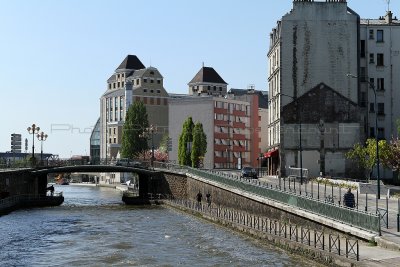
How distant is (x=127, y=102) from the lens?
192750 millimetres

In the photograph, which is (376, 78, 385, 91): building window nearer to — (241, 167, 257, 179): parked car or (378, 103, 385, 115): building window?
(378, 103, 385, 115): building window

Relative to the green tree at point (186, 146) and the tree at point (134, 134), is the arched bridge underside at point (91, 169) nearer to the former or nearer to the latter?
the green tree at point (186, 146)

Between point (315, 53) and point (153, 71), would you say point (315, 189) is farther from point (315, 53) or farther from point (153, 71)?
point (153, 71)

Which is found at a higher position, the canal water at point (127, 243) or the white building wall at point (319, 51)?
the white building wall at point (319, 51)

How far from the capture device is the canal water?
139 ft

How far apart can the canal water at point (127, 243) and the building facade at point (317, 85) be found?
2249cm

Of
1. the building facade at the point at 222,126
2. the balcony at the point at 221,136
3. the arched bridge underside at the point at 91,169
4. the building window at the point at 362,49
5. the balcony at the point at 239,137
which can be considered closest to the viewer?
the building window at the point at 362,49

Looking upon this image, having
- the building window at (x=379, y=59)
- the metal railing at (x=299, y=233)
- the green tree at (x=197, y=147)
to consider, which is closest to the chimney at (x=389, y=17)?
the building window at (x=379, y=59)

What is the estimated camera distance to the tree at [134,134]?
6171 inches

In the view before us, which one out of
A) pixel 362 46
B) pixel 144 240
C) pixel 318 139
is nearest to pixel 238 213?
pixel 144 240

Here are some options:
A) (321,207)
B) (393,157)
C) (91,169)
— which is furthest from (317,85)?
(321,207)

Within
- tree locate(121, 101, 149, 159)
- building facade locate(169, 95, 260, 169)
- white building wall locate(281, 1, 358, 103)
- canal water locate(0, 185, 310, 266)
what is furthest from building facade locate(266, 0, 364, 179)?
tree locate(121, 101, 149, 159)

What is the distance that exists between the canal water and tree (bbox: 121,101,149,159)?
256ft

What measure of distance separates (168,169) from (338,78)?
29.7 meters
